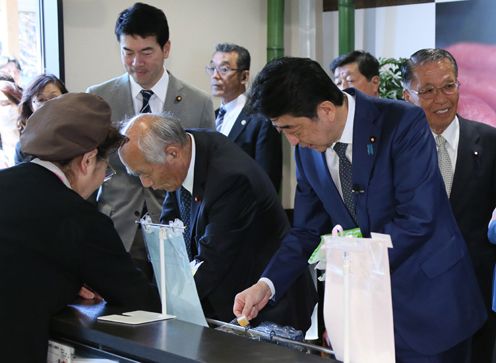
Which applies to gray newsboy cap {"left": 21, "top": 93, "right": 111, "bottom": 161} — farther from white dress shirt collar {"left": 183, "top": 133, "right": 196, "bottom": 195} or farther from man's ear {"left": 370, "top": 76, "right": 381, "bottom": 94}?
man's ear {"left": 370, "top": 76, "right": 381, "bottom": 94}

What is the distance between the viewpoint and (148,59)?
3.21 m

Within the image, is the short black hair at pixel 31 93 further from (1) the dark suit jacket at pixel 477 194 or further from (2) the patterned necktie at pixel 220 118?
(1) the dark suit jacket at pixel 477 194

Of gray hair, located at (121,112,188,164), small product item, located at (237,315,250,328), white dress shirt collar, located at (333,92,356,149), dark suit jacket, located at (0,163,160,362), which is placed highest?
white dress shirt collar, located at (333,92,356,149)

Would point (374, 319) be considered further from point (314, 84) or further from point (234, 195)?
point (234, 195)

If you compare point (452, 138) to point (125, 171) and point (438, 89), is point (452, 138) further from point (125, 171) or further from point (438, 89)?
point (125, 171)

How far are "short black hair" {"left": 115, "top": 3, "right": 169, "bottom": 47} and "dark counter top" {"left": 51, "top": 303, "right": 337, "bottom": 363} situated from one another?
63.3 inches

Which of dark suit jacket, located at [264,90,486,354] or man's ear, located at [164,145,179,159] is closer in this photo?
dark suit jacket, located at [264,90,486,354]

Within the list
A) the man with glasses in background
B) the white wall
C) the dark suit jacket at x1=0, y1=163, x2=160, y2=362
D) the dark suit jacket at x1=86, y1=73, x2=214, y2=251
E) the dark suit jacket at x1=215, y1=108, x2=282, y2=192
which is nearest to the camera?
the dark suit jacket at x1=0, y1=163, x2=160, y2=362

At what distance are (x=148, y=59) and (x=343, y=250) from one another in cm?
196

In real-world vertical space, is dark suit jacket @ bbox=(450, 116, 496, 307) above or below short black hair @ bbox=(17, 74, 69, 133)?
below

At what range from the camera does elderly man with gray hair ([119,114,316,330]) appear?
2.42m

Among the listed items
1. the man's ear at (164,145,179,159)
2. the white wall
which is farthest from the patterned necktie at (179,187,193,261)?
the white wall

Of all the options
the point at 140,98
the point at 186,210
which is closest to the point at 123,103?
the point at 140,98

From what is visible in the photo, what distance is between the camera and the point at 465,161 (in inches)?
103
